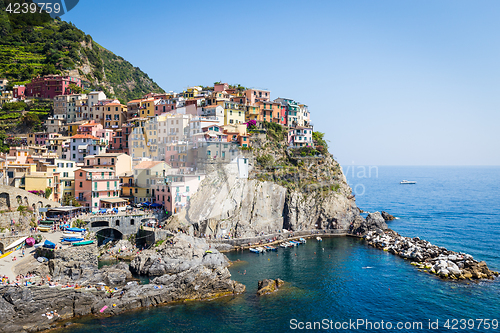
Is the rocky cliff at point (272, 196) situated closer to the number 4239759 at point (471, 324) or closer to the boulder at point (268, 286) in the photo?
the boulder at point (268, 286)

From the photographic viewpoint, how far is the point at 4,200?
158 ft

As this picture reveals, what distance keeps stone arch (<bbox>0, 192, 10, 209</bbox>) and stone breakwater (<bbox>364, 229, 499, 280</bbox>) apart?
190 ft

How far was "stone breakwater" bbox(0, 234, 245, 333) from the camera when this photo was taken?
110 ft

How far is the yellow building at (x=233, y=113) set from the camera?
3184 inches

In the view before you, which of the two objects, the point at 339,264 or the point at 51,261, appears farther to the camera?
the point at 339,264

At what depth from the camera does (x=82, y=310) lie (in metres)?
35.8

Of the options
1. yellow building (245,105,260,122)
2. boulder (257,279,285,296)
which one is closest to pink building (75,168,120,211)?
boulder (257,279,285,296)

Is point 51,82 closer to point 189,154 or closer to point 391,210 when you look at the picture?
point 189,154

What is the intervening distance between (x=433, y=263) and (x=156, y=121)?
57614mm

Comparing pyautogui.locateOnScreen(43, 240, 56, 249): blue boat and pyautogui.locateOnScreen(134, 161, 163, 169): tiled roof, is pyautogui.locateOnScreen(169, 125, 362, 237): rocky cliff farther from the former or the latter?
pyautogui.locateOnScreen(43, 240, 56, 249): blue boat

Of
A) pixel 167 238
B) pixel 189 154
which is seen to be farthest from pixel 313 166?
pixel 167 238

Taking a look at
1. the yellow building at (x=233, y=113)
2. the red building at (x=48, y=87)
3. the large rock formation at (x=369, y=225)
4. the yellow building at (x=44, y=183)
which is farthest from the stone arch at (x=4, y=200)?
the large rock formation at (x=369, y=225)

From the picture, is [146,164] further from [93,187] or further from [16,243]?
[16,243]

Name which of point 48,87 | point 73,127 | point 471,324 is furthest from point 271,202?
point 48,87
